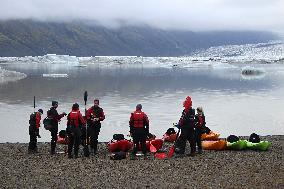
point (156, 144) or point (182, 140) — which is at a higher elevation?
point (182, 140)

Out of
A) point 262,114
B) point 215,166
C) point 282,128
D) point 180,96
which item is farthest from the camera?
point 180,96

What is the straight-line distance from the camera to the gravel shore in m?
10.6

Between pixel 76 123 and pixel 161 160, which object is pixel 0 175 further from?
pixel 161 160

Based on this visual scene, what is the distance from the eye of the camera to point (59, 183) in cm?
1063

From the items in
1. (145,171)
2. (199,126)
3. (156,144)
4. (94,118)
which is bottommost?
(145,171)

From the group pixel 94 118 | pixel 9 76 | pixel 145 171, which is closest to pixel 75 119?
pixel 94 118

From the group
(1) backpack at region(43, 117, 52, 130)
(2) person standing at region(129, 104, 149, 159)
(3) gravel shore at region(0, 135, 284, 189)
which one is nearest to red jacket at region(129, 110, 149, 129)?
(2) person standing at region(129, 104, 149, 159)

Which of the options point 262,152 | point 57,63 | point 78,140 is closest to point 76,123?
point 78,140

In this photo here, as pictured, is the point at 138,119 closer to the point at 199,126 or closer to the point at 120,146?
the point at 120,146

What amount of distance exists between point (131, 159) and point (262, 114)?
19101 millimetres

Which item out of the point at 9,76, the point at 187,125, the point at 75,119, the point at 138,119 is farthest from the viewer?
the point at 9,76

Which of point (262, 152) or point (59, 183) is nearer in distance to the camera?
point (59, 183)

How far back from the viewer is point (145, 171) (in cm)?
1180

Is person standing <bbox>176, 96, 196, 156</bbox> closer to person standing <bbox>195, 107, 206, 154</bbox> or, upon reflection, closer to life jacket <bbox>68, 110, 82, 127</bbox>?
person standing <bbox>195, 107, 206, 154</bbox>
